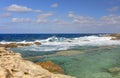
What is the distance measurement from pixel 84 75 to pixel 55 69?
276 centimetres

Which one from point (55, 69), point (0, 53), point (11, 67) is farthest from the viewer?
point (55, 69)

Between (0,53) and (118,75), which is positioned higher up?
(0,53)

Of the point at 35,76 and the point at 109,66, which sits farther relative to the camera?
the point at 109,66

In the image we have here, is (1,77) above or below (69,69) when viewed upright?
above

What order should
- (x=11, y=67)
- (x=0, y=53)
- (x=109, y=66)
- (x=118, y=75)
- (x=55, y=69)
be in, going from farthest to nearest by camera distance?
1. (x=109, y=66)
2. (x=55, y=69)
3. (x=118, y=75)
4. (x=0, y=53)
5. (x=11, y=67)

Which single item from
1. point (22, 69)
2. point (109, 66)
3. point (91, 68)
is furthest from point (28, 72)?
point (109, 66)

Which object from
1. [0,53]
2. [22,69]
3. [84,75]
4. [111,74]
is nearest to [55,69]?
[84,75]

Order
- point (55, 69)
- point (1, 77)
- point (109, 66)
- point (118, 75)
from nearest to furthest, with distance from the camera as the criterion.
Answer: point (1, 77) → point (118, 75) → point (55, 69) → point (109, 66)

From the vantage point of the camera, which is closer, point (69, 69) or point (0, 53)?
point (0, 53)

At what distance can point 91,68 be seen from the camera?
2186 centimetres

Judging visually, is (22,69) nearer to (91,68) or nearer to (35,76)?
(35,76)

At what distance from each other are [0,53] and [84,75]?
25.7 feet

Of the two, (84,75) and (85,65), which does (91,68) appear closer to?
(85,65)

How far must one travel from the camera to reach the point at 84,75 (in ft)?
61.9
